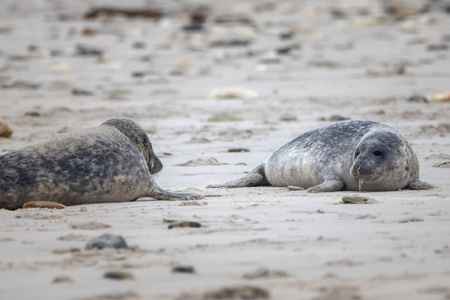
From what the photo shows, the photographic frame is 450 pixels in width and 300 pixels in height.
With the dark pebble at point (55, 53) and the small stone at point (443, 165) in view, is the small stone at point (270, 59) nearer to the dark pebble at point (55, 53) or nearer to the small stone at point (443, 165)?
the dark pebble at point (55, 53)

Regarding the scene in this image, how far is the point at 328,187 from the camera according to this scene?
4.93 metres

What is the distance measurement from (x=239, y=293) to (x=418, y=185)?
2648mm

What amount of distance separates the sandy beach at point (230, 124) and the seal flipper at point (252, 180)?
7.9 inches

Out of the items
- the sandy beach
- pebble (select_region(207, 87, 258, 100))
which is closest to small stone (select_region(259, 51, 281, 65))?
the sandy beach

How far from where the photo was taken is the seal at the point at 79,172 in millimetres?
4387

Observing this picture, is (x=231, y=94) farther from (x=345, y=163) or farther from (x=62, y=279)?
(x=62, y=279)

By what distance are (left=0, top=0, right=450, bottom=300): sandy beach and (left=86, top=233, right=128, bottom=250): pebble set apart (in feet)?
0.13

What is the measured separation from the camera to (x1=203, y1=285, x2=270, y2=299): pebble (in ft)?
8.07

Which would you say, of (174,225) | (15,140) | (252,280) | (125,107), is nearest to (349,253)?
(252,280)

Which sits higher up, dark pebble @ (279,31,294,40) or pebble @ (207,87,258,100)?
dark pebble @ (279,31,294,40)

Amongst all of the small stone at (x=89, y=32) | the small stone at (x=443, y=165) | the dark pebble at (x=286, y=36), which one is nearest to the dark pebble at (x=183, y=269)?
the small stone at (x=443, y=165)

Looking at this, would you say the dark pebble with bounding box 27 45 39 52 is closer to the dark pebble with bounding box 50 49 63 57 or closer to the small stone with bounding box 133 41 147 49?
the dark pebble with bounding box 50 49 63 57

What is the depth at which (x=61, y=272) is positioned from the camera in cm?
283

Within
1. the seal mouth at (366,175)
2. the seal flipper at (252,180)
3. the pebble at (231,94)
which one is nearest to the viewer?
the seal mouth at (366,175)
